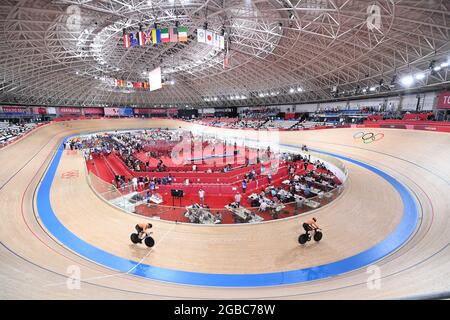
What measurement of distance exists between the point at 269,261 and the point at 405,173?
37.7 ft

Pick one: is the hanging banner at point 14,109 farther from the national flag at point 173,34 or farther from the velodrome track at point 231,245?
the national flag at point 173,34

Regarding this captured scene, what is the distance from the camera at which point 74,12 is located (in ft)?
54.2

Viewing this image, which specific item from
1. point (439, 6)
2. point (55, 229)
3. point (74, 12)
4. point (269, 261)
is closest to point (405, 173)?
point (439, 6)

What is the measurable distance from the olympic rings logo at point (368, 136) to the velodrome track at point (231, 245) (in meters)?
7.02

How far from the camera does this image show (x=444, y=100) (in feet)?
69.0

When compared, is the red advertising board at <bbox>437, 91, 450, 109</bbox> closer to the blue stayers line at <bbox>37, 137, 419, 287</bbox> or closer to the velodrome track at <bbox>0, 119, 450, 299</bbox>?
the velodrome track at <bbox>0, 119, 450, 299</bbox>

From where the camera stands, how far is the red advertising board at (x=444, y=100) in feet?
68.0

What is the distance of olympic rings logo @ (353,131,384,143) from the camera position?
1895 cm

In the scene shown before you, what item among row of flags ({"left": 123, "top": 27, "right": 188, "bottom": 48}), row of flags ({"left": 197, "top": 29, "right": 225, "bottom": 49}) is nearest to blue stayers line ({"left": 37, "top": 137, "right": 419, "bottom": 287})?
row of flags ({"left": 123, "top": 27, "right": 188, "bottom": 48})

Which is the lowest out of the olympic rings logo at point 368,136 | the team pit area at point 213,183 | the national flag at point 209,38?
the team pit area at point 213,183

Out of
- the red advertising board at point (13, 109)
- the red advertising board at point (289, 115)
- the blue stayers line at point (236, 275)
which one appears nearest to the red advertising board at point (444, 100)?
the blue stayers line at point (236, 275)

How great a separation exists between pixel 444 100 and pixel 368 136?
9456 millimetres

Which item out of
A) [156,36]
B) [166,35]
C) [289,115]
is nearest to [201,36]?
[166,35]
